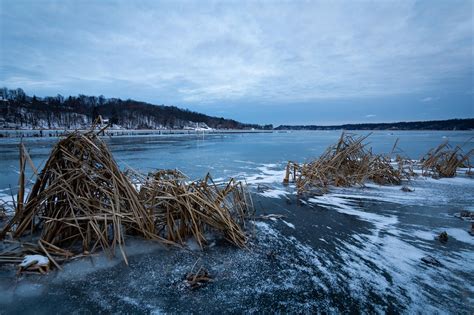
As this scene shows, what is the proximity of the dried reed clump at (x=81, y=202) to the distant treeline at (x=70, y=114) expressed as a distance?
140 ft

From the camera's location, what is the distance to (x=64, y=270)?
2.16 metres

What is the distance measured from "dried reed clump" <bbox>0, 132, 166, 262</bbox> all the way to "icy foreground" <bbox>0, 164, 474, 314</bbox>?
29cm

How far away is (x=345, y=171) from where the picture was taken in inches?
257

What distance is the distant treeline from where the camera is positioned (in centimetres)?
6091

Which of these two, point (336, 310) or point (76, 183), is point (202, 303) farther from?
point (76, 183)

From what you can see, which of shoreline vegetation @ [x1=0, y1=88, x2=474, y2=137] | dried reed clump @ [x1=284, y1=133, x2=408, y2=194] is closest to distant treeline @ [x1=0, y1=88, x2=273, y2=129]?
shoreline vegetation @ [x1=0, y1=88, x2=474, y2=137]

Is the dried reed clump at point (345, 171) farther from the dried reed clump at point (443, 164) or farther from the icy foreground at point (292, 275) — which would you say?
the icy foreground at point (292, 275)

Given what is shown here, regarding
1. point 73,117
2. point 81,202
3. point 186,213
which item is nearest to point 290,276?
point 186,213

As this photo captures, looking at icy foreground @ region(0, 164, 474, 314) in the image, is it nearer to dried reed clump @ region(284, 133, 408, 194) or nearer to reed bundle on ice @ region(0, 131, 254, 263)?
reed bundle on ice @ region(0, 131, 254, 263)

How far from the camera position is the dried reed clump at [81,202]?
252 centimetres

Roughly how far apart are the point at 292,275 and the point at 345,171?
5.00m

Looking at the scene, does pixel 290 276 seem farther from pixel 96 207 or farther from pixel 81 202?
pixel 81 202

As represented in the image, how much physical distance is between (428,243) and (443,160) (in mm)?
6752

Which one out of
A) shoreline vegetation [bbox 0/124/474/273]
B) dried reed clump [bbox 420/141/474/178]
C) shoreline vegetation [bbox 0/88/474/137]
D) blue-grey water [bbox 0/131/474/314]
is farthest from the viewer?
shoreline vegetation [bbox 0/88/474/137]
